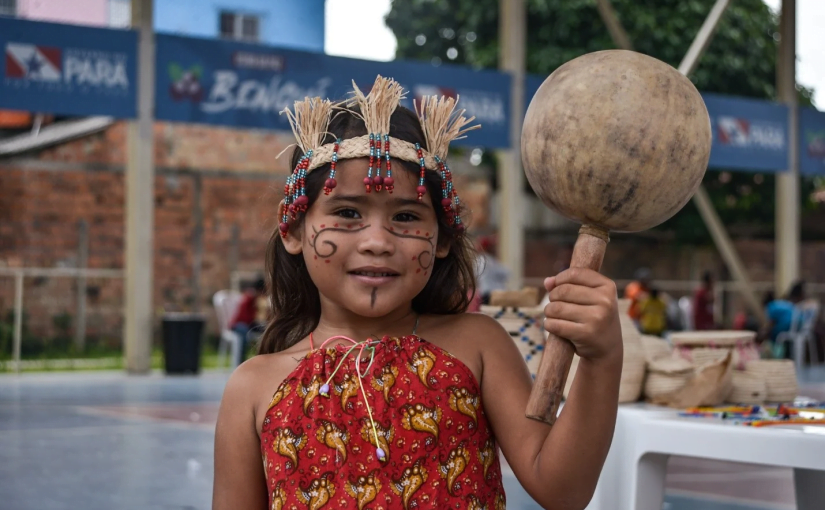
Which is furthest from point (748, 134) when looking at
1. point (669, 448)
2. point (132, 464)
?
point (669, 448)

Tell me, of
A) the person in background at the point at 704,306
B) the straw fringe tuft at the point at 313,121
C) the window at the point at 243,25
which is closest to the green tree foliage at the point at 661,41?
the person in background at the point at 704,306

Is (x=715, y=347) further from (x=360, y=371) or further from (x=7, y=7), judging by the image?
(x=7, y=7)

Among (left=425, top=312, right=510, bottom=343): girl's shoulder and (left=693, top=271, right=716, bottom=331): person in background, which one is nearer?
(left=425, top=312, right=510, bottom=343): girl's shoulder

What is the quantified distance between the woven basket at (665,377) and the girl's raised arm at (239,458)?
4.02 ft

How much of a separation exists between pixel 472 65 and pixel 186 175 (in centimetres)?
678

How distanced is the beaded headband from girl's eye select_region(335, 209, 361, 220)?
0.12 feet

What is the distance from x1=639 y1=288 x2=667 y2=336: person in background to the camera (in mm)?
13125

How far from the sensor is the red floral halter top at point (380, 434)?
173cm

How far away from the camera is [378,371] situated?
5.89 feet

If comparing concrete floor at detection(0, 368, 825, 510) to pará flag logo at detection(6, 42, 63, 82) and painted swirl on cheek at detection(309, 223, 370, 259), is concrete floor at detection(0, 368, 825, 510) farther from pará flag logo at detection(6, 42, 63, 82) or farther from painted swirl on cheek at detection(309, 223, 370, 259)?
painted swirl on cheek at detection(309, 223, 370, 259)

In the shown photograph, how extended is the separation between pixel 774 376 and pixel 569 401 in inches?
58.6

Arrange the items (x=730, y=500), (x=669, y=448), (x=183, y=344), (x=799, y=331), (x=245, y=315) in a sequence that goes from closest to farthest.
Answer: (x=669, y=448) < (x=730, y=500) < (x=183, y=344) < (x=245, y=315) < (x=799, y=331)

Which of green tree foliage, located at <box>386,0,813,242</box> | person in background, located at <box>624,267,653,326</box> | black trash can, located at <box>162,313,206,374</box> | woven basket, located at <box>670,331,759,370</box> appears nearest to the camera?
woven basket, located at <box>670,331,759,370</box>

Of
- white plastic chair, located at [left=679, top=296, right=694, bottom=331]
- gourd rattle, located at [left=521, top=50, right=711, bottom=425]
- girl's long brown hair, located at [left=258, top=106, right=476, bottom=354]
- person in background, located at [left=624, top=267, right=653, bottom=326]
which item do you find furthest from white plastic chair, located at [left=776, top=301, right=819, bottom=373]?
gourd rattle, located at [left=521, top=50, right=711, bottom=425]
